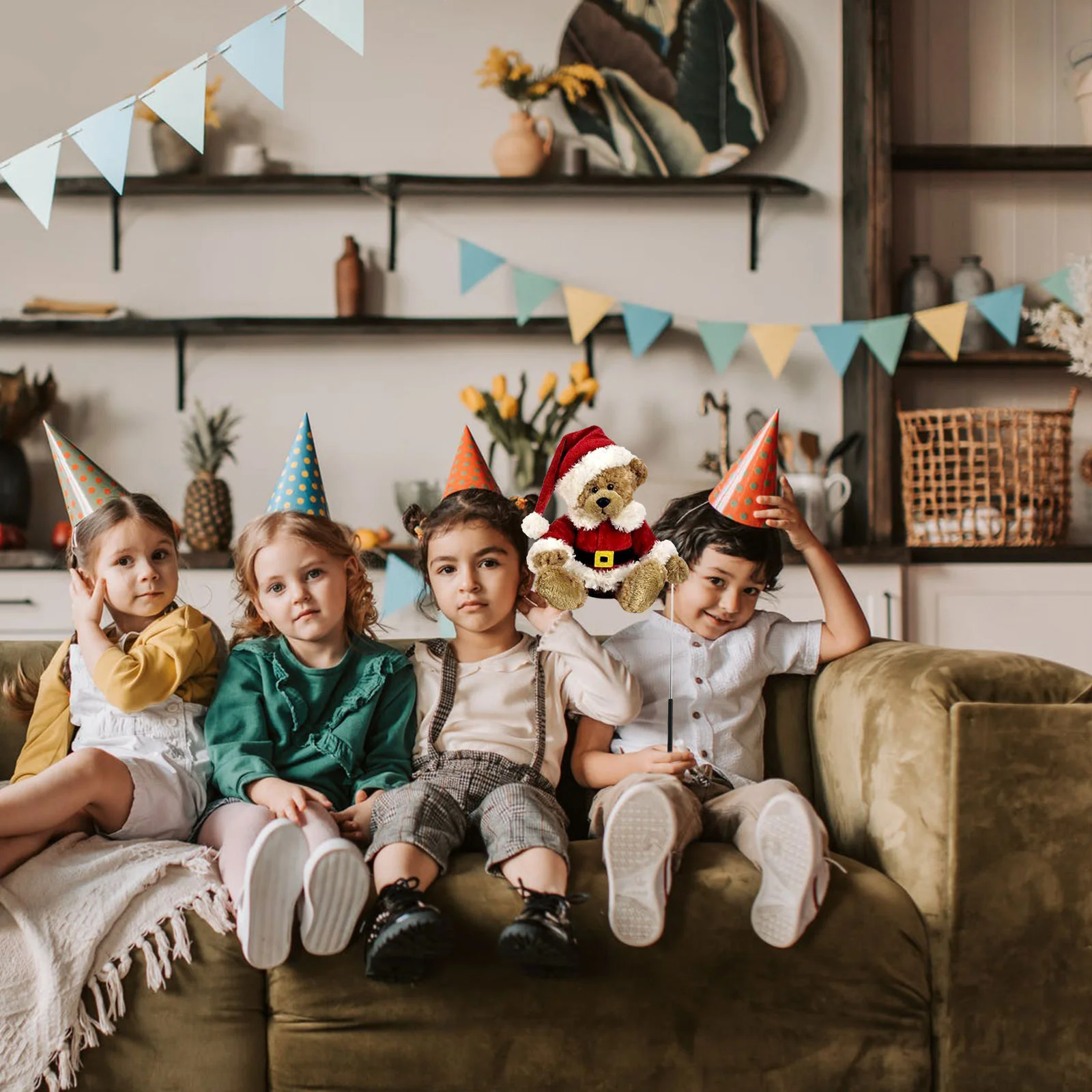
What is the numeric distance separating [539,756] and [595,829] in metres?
0.13

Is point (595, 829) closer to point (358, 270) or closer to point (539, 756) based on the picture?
point (539, 756)

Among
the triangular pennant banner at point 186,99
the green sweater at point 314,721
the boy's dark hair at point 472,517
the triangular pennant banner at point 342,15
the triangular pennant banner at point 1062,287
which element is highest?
the triangular pennant banner at point 342,15

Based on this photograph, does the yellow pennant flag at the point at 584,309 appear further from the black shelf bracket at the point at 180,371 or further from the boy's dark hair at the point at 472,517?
the boy's dark hair at the point at 472,517

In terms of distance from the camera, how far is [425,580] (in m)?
1.72

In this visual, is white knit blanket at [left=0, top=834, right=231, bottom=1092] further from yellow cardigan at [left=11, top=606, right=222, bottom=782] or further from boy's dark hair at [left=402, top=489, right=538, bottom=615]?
boy's dark hair at [left=402, top=489, right=538, bottom=615]

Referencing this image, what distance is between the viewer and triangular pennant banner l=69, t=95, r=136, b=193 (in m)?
1.88

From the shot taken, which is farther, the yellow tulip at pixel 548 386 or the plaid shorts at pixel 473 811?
the yellow tulip at pixel 548 386

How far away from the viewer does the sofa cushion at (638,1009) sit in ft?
4.03

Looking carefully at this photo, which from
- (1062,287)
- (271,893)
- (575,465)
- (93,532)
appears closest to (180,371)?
(93,532)

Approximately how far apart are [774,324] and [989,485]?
0.74 m

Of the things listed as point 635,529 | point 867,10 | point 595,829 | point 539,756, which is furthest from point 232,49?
point 867,10

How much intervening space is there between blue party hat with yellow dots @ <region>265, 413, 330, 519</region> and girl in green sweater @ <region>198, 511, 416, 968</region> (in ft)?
0.19

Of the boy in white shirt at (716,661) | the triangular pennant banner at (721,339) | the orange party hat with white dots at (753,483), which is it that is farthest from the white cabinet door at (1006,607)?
the orange party hat with white dots at (753,483)

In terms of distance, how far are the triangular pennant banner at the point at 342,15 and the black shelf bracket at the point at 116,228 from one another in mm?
1725
